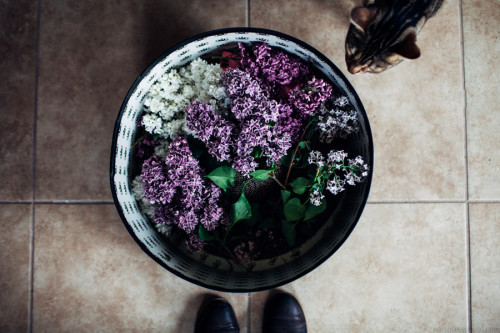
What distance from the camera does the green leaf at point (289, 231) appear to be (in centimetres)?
77

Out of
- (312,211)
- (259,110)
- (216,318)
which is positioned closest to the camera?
(259,110)

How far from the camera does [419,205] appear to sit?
3.19 feet

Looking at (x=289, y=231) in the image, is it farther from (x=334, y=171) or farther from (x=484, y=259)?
(x=484, y=259)

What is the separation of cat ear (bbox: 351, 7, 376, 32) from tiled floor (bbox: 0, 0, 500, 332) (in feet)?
0.81

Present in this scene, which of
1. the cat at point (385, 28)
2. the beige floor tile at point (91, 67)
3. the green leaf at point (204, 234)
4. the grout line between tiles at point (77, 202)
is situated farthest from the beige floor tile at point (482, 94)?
the grout line between tiles at point (77, 202)

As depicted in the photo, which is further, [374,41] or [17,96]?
[17,96]

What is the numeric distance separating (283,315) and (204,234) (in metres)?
0.39

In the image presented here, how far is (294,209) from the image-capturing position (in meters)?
0.74

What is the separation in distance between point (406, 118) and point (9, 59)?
1.17 m

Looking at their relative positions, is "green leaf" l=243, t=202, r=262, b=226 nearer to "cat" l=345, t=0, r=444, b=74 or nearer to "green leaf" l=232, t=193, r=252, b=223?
"green leaf" l=232, t=193, r=252, b=223

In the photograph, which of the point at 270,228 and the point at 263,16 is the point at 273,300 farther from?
the point at 263,16

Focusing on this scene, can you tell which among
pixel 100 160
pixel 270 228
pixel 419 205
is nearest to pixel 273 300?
pixel 270 228

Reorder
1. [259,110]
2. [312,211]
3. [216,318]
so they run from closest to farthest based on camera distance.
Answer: [259,110] → [312,211] → [216,318]

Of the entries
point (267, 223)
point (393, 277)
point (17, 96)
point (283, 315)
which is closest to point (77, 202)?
point (17, 96)
